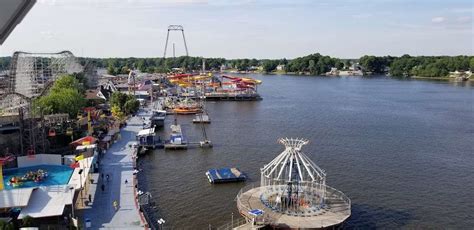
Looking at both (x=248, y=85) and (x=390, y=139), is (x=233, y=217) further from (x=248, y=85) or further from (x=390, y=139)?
(x=248, y=85)

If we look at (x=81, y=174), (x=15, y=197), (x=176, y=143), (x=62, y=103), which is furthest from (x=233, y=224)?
(x=62, y=103)

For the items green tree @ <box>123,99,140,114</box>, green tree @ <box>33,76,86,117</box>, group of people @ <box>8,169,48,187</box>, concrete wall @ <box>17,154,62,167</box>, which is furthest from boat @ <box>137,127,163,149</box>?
group of people @ <box>8,169,48,187</box>

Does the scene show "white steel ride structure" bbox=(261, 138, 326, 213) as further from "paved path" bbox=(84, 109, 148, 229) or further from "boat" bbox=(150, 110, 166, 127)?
"boat" bbox=(150, 110, 166, 127)

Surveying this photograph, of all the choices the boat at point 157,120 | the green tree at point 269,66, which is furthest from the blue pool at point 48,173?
the green tree at point 269,66

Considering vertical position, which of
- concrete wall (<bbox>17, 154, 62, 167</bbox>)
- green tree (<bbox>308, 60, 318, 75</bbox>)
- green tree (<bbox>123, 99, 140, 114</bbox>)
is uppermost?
green tree (<bbox>308, 60, 318, 75</bbox>)

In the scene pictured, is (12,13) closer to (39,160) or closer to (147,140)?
(39,160)

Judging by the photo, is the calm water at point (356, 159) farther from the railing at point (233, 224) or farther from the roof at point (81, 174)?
the roof at point (81, 174)
